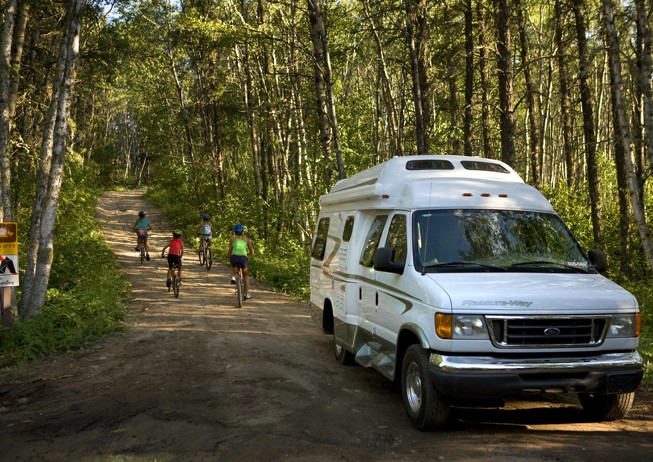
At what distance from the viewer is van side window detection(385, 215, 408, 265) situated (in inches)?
254

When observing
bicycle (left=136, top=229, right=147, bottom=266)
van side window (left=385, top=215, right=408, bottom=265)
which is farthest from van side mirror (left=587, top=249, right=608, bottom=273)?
bicycle (left=136, top=229, right=147, bottom=266)

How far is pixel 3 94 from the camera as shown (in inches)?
430

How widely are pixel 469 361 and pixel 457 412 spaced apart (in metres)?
1.31

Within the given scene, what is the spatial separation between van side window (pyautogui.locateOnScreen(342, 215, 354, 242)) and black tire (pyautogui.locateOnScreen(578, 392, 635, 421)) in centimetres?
368

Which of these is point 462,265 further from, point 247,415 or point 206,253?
point 206,253

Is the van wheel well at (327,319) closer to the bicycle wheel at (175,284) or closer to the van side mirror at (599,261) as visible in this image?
the van side mirror at (599,261)

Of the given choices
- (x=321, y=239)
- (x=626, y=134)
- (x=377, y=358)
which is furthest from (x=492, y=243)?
(x=626, y=134)

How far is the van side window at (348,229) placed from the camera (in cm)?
848

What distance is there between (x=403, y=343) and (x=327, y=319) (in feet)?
10.5

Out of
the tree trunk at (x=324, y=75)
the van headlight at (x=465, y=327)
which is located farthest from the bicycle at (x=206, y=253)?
the van headlight at (x=465, y=327)

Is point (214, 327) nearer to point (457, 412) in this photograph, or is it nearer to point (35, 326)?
point (35, 326)

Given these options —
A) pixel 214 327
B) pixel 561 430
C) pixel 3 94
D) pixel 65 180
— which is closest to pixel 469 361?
pixel 561 430

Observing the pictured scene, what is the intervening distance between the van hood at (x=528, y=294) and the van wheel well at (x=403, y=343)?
719 millimetres

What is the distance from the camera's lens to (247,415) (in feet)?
20.1
